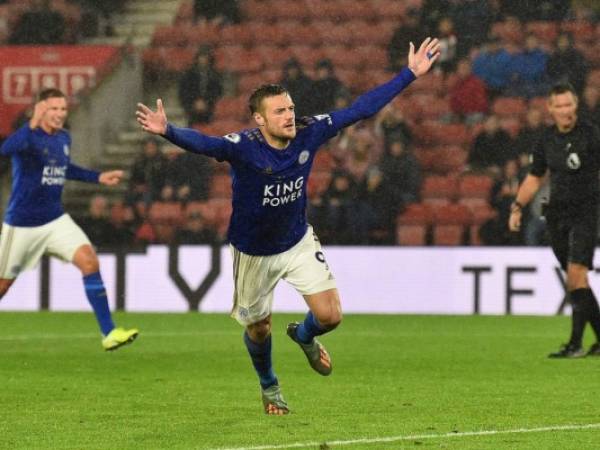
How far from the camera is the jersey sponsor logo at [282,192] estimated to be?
7855mm

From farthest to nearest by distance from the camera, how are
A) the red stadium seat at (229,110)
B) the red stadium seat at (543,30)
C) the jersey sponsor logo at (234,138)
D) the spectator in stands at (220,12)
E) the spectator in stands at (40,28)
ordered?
the spectator in stands at (220,12) → the spectator in stands at (40,28) → the red stadium seat at (229,110) → the red stadium seat at (543,30) → the jersey sponsor logo at (234,138)

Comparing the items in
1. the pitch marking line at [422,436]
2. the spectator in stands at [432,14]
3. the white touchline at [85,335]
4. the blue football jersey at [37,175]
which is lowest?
the white touchline at [85,335]

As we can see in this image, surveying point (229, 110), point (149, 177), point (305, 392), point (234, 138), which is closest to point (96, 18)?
point (229, 110)

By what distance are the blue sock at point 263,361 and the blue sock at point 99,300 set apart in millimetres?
3612

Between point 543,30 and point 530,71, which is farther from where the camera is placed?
point 543,30

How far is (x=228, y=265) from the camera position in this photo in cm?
1764

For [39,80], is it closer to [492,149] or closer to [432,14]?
[432,14]

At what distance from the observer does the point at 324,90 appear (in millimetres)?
20062

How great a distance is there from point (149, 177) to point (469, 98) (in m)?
4.49

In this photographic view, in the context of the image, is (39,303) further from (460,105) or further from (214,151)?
(214,151)

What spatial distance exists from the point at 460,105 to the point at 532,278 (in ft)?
14.2

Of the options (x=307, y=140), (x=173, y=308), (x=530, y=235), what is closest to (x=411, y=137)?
(x=530, y=235)

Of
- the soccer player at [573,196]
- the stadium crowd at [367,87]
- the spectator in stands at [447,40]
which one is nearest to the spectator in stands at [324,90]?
the stadium crowd at [367,87]

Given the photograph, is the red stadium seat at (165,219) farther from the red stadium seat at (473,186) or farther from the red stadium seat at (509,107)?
the red stadium seat at (509,107)
